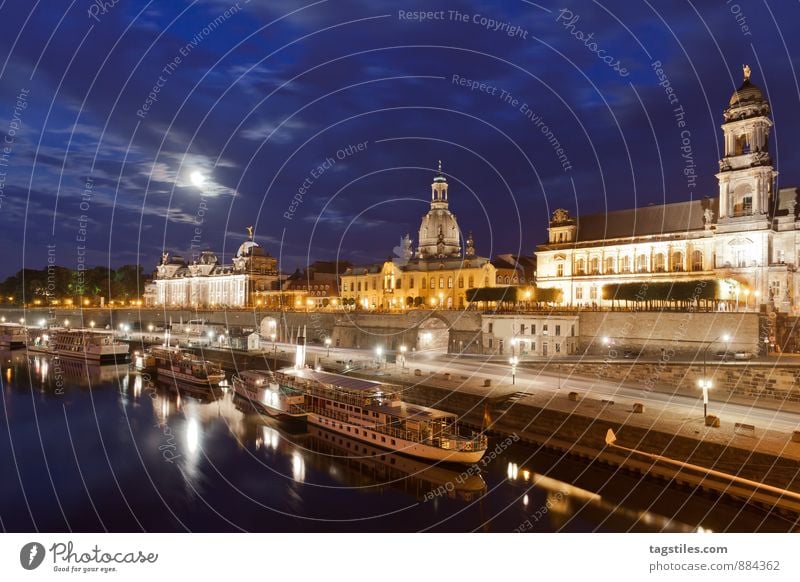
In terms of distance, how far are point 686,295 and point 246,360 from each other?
145 ft

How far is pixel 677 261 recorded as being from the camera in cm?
5766

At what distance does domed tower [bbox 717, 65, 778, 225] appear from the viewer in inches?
1939

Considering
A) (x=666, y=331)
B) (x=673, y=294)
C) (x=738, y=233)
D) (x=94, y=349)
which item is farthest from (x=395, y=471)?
(x=94, y=349)

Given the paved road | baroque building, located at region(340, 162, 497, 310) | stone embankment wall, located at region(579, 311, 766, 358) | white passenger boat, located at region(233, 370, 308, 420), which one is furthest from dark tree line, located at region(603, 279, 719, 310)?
white passenger boat, located at region(233, 370, 308, 420)

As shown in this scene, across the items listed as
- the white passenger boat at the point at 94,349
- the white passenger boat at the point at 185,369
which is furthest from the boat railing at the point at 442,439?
the white passenger boat at the point at 94,349

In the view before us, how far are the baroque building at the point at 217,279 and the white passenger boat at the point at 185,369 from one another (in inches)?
1780

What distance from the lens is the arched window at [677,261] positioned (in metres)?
57.3

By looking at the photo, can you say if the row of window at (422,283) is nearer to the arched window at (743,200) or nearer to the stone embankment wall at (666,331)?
the stone embankment wall at (666,331)

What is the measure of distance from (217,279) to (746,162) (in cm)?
10367

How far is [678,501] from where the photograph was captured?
2333 centimetres

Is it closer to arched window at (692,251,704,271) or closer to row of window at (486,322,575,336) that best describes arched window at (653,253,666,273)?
arched window at (692,251,704,271)

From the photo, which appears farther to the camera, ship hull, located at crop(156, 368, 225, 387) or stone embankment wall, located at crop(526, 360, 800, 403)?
ship hull, located at crop(156, 368, 225, 387)

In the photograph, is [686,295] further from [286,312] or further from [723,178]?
[286,312]
